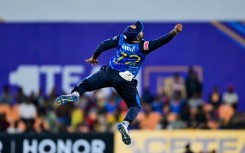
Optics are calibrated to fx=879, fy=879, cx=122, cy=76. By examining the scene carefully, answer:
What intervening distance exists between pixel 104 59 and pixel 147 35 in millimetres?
1647

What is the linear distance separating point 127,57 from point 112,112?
9.12 m

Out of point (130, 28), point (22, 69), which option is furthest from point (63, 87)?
point (130, 28)

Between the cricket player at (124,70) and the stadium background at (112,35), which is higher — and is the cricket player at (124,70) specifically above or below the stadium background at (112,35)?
below

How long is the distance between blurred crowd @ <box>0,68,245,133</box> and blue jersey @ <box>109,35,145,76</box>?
24.3 ft

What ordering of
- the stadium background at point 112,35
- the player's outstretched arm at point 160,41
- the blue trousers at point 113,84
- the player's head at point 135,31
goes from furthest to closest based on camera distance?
the stadium background at point 112,35, the blue trousers at point 113,84, the player's head at point 135,31, the player's outstretched arm at point 160,41

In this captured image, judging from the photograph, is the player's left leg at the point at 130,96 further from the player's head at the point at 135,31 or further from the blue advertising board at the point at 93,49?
the blue advertising board at the point at 93,49

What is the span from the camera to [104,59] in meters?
29.4

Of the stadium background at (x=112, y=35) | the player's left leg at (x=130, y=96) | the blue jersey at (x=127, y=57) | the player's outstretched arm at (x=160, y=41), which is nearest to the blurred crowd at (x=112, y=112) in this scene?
the stadium background at (x=112, y=35)

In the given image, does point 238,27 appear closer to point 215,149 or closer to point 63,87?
point 63,87

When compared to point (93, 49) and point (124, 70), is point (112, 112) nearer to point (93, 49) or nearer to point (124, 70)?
point (93, 49)

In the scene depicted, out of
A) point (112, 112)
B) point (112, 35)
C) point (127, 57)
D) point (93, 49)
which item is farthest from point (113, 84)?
point (93, 49)

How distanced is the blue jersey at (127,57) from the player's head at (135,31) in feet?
0.44

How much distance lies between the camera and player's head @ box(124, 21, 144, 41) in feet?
49.1

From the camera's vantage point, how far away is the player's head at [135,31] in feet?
49.1
